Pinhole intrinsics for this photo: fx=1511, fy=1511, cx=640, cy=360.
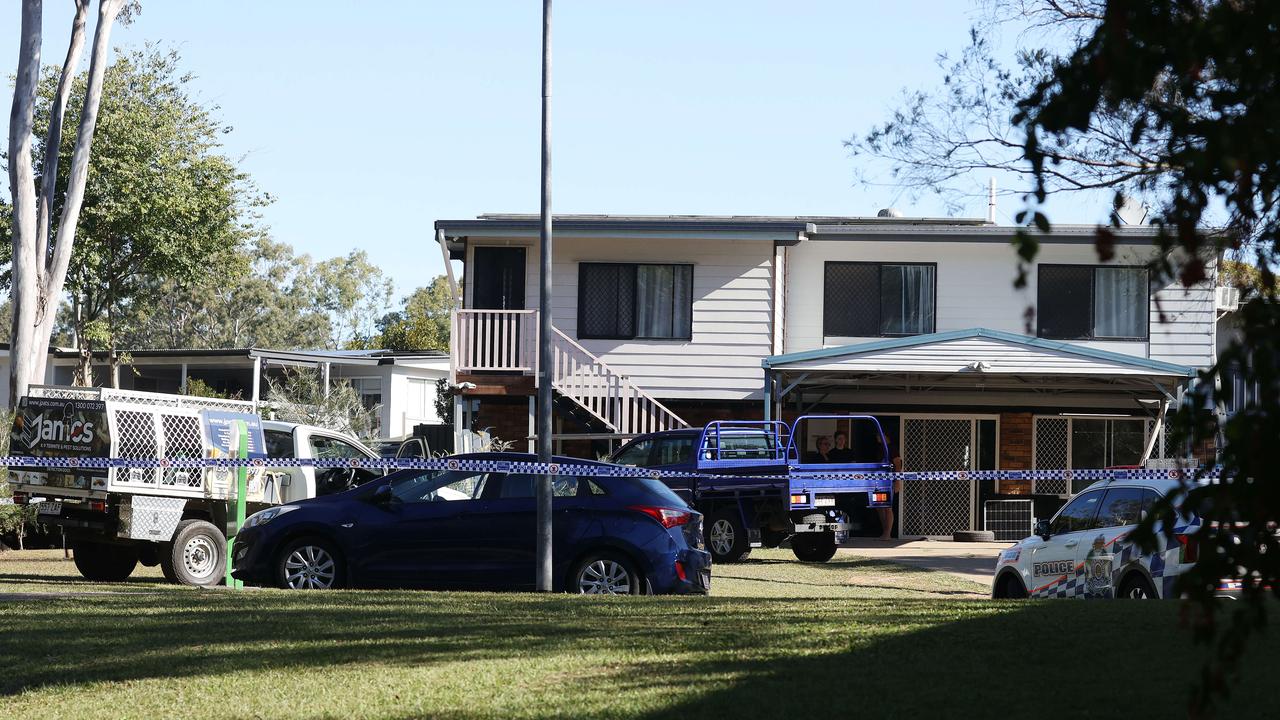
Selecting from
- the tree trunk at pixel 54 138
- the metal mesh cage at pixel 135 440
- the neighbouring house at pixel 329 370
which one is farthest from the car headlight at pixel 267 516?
the neighbouring house at pixel 329 370

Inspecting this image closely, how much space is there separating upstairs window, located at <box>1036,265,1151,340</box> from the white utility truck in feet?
50.2

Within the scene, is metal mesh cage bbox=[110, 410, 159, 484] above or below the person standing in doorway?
above

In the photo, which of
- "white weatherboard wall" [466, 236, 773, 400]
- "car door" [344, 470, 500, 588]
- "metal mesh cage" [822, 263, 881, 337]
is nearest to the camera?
"car door" [344, 470, 500, 588]

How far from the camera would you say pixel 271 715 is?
7293mm

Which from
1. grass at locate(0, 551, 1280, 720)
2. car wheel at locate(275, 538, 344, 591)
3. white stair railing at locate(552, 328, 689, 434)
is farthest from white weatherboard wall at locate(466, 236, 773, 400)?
grass at locate(0, 551, 1280, 720)

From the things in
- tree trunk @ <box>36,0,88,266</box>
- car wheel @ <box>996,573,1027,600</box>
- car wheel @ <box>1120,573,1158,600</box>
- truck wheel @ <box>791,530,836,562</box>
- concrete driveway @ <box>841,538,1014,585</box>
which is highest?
tree trunk @ <box>36,0,88,266</box>

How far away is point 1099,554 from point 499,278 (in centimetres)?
1562

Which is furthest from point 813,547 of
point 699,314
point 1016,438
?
point 1016,438

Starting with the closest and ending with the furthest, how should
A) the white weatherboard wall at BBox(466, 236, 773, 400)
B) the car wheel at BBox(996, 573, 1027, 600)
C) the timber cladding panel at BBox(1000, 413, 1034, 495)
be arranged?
the car wheel at BBox(996, 573, 1027, 600) → the white weatherboard wall at BBox(466, 236, 773, 400) → the timber cladding panel at BBox(1000, 413, 1034, 495)

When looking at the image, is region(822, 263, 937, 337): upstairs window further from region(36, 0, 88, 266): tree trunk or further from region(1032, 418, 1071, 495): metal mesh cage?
region(36, 0, 88, 266): tree trunk

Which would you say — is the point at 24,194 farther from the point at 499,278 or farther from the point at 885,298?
the point at 885,298

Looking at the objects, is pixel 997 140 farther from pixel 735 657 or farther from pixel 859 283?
pixel 859 283

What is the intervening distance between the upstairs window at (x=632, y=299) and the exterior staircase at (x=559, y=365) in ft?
3.61

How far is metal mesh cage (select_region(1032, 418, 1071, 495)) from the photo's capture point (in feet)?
89.0
